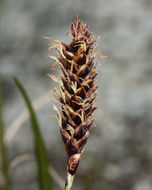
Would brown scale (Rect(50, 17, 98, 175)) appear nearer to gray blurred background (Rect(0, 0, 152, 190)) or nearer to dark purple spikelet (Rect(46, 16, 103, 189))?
dark purple spikelet (Rect(46, 16, 103, 189))

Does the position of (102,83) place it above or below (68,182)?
above

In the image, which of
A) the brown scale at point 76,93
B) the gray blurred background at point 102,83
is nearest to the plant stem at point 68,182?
the brown scale at point 76,93

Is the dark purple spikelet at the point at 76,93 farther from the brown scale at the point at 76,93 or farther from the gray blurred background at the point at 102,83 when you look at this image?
the gray blurred background at the point at 102,83

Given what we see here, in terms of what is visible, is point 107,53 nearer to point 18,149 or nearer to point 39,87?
point 39,87

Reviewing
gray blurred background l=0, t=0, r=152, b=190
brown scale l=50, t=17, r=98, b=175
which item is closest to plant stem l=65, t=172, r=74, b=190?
brown scale l=50, t=17, r=98, b=175

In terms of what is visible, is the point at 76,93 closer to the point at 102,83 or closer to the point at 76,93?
the point at 76,93

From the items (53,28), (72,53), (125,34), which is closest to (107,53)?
(125,34)

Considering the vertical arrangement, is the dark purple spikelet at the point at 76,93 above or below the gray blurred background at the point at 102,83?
below

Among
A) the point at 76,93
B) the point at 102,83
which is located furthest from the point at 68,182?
the point at 102,83
